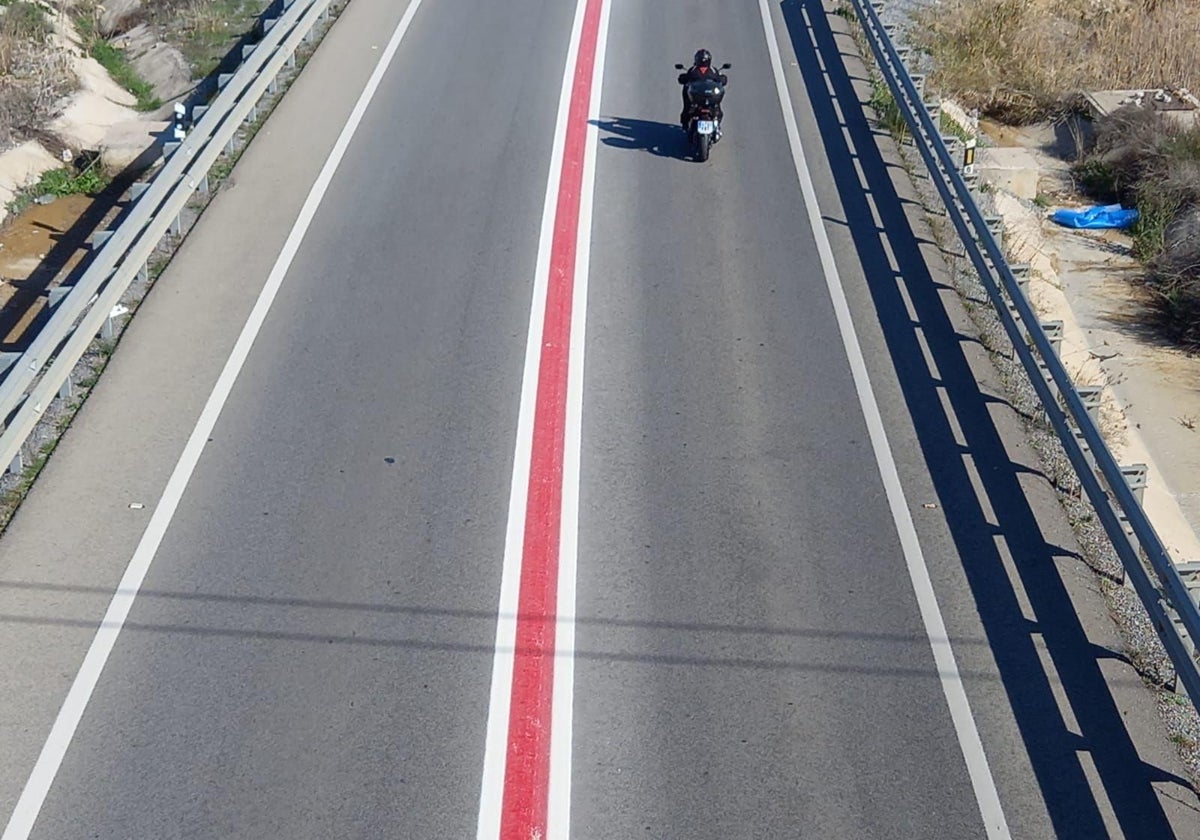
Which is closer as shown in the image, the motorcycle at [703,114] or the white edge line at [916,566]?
the white edge line at [916,566]

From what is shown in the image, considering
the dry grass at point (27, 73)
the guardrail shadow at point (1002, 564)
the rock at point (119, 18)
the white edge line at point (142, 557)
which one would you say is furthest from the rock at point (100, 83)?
the guardrail shadow at point (1002, 564)

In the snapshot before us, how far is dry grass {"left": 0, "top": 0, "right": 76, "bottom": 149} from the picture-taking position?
19.6 metres

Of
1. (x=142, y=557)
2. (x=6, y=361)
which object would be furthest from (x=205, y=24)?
(x=142, y=557)

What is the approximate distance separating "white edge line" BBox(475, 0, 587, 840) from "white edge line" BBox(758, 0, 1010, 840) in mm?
2606

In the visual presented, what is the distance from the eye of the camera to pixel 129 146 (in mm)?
18984

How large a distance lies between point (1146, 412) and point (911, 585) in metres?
8.25

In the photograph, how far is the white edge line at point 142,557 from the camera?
26.5ft

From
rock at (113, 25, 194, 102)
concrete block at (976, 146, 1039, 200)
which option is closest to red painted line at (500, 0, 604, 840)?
concrete block at (976, 146, 1039, 200)

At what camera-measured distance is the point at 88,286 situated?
11984 millimetres

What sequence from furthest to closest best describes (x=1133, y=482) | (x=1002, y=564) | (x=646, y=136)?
(x=646, y=136), (x=1133, y=482), (x=1002, y=564)

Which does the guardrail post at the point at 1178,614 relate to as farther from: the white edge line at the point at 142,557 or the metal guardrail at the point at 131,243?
the metal guardrail at the point at 131,243

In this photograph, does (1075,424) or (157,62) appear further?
(157,62)

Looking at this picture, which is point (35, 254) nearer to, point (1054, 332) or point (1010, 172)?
point (1054, 332)

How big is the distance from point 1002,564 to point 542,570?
10.2 feet
